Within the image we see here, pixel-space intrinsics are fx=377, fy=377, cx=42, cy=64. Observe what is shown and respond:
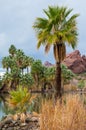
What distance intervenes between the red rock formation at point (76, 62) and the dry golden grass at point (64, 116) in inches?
5253

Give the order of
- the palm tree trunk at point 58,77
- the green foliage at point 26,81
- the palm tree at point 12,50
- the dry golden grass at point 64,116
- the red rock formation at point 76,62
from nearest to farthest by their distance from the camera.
Result: the dry golden grass at point 64,116 < the palm tree trunk at point 58,77 < the green foliage at point 26,81 < the palm tree at point 12,50 < the red rock formation at point 76,62

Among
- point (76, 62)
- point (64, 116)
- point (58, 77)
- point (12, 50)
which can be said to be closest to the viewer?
point (64, 116)

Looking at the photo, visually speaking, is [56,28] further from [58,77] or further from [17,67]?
[17,67]

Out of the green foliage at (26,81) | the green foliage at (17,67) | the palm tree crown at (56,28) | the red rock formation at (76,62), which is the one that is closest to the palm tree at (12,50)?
the green foliage at (17,67)

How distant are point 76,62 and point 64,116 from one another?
135171 mm

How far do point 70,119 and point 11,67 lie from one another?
70700mm

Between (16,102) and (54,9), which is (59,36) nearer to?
(54,9)

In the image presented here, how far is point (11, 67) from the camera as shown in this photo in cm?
7575

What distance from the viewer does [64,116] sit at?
539cm

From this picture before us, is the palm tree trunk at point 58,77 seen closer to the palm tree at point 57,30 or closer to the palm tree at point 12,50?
the palm tree at point 57,30

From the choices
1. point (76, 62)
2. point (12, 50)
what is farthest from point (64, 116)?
point (76, 62)

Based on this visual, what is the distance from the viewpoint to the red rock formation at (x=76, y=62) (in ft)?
459

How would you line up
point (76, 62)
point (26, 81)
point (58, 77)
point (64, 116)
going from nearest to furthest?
1. point (64, 116)
2. point (58, 77)
3. point (26, 81)
4. point (76, 62)

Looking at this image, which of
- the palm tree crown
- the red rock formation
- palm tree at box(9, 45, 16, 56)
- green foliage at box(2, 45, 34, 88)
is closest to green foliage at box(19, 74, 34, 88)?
green foliage at box(2, 45, 34, 88)
